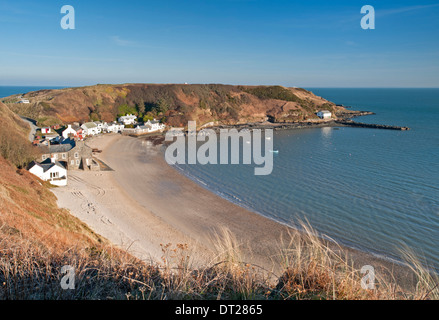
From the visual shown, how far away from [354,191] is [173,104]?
58482 millimetres

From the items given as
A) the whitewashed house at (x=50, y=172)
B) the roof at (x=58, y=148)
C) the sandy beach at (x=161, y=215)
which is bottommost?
the sandy beach at (x=161, y=215)

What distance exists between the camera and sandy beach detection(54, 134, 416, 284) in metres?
16.0

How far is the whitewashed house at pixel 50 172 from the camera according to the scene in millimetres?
24172

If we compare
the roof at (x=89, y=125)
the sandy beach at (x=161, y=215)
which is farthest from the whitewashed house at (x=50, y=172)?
the roof at (x=89, y=125)

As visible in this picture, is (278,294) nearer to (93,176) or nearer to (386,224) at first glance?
(386,224)

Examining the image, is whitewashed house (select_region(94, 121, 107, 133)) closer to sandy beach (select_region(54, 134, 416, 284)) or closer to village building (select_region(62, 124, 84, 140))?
village building (select_region(62, 124, 84, 140))

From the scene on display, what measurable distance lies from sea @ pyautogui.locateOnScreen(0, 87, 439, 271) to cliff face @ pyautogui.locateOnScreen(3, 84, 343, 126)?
33.2 meters

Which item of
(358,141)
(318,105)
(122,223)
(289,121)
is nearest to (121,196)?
(122,223)

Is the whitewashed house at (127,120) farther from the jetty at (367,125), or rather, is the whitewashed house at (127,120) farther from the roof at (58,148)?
the jetty at (367,125)

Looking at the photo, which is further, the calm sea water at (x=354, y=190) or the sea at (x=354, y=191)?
the calm sea water at (x=354, y=190)

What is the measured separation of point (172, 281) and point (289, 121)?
80.0 m

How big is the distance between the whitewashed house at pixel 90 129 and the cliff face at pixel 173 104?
7.17 m

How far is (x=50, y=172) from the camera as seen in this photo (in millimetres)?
24438

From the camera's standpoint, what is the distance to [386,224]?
19.3 m
